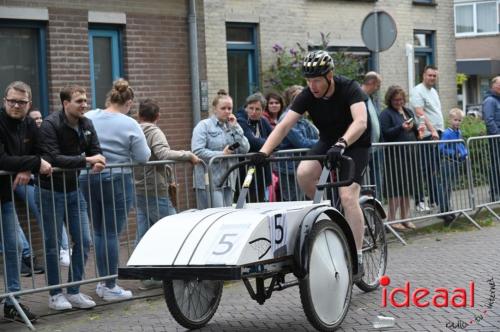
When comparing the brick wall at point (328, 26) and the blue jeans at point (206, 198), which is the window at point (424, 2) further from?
the blue jeans at point (206, 198)

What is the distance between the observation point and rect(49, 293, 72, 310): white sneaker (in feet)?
28.5

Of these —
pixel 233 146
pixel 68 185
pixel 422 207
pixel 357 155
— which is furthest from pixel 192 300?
pixel 422 207

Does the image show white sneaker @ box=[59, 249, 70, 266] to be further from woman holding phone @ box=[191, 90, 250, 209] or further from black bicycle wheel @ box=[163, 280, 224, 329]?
black bicycle wheel @ box=[163, 280, 224, 329]

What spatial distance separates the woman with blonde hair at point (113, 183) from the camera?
920 cm

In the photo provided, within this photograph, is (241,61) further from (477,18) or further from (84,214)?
(477,18)

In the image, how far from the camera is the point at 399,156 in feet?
41.2

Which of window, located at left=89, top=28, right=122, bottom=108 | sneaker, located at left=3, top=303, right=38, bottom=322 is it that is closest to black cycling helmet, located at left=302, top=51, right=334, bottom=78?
sneaker, located at left=3, top=303, right=38, bottom=322

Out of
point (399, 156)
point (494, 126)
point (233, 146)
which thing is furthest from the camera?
point (494, 126)

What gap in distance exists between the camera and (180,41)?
14516 millimetres

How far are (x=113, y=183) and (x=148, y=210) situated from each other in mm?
619

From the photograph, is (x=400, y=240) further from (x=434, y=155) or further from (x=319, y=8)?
(x=319, y=8)

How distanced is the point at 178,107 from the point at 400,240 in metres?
4.03

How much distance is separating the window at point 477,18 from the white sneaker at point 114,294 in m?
41.0

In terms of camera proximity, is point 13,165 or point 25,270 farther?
point 25,270
